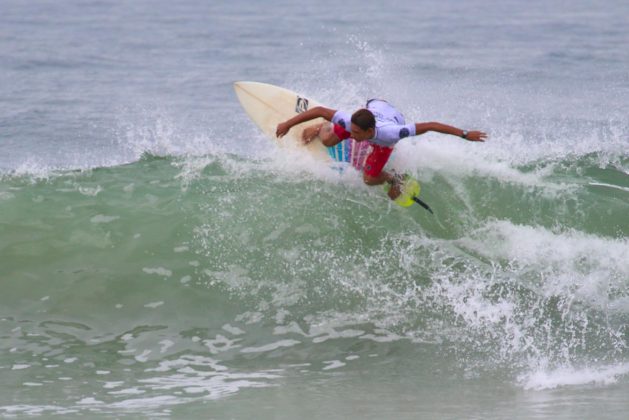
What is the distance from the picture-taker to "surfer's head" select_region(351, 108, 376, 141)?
8.27 m

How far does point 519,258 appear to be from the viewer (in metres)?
8.93

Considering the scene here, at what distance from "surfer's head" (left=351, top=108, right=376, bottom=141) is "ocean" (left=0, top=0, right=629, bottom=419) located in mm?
1215

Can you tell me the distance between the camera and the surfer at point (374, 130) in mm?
8312

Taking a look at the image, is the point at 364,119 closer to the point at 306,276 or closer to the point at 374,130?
the point at 374,130

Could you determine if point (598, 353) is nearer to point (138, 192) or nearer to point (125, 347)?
point (125, 347)

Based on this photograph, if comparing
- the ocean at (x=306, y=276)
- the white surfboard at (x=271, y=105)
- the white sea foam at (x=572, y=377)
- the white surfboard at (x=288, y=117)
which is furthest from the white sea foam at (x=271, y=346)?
the white surfboard at (x=271, y=105)

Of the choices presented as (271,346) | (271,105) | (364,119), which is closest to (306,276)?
(271,346)

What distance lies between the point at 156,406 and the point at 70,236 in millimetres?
3336

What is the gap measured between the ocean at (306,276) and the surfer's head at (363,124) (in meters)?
1.21

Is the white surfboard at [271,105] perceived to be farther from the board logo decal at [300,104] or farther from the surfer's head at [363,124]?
the surfer's head at [363,124]

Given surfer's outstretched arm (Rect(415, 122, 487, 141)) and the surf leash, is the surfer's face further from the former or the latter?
the surf leash

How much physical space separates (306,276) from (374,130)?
1411 mm

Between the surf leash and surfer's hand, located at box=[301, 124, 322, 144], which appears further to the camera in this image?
surfer's hand, located at box=[301, 124, 322, 144]

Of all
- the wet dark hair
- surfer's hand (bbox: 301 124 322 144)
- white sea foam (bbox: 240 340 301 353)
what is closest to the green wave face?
white sea foam (bbox: 240 340 301 353)
